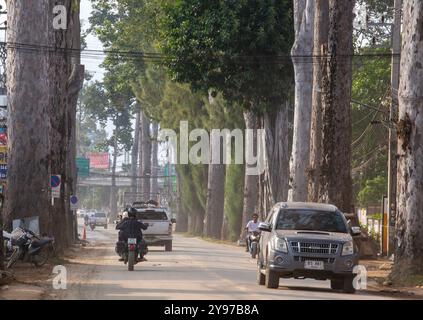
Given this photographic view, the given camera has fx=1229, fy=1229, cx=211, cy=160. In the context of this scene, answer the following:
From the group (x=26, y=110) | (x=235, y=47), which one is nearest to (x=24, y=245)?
(x=26, y=110)

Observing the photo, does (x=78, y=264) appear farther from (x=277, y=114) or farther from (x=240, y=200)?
(x=240, y=200)

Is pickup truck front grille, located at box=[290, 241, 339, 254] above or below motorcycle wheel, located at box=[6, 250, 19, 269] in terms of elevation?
above

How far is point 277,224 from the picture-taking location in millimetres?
26156

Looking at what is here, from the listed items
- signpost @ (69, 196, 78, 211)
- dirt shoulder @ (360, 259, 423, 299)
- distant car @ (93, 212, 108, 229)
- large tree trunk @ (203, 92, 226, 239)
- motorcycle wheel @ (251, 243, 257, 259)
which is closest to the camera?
dirt shoulder @ (360, 259, 423, 299)

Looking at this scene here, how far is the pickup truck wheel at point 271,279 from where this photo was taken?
82.6 ft

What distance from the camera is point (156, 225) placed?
49031 mm

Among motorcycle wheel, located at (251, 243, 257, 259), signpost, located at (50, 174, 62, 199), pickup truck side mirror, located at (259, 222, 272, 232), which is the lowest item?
motorcycle wheel, located at (251, 243, 257, 259)

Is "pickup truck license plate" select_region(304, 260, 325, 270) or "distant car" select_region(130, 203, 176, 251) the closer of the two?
"pickup truck license plate" select_region(304, 260, 325, 270)

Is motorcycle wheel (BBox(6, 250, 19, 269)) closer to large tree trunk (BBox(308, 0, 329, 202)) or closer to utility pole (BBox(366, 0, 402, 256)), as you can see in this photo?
large tree trunk (BBox(308, 0, 329, 202))

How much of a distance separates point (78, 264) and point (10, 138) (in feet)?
15.7

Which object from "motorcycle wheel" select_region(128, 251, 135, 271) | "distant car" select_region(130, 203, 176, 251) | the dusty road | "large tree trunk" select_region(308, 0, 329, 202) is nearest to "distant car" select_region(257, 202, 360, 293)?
the dusty road

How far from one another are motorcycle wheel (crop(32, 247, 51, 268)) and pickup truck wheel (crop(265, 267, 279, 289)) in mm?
8999

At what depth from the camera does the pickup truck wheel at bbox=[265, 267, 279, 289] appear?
25.2m
